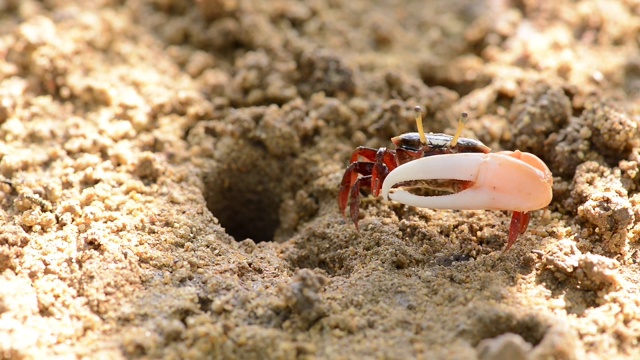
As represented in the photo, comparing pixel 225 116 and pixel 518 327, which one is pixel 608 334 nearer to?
pixel 518 327

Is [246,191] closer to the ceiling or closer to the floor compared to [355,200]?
closer to the ceiling

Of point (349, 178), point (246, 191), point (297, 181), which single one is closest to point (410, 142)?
point (349, 178)

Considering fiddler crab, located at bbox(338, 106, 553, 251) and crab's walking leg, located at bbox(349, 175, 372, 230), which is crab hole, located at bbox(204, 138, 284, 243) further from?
fiddler crab, located at bbox(338, 106, 553, 251)

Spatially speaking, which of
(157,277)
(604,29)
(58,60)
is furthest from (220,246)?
(604,29)

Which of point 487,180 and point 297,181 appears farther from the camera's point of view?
point 297,181

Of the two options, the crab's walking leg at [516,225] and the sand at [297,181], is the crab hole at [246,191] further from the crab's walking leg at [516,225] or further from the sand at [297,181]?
the crab's walking leg at [516,225]

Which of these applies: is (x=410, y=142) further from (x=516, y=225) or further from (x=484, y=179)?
(x=516, y=225)

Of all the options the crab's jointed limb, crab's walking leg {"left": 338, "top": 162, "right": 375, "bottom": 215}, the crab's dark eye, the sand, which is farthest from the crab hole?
the crab's jointed limb
